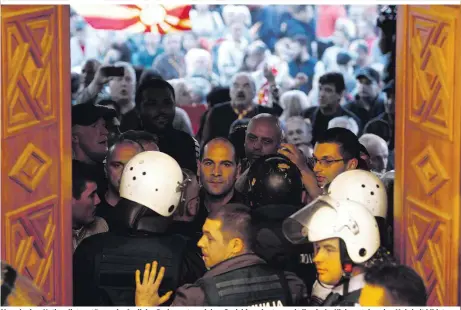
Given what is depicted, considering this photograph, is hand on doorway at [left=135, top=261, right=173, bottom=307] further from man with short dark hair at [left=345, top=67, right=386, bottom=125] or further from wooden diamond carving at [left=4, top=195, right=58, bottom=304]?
man with short dark hair at [left=345, top=67, right=386, bottom=125]

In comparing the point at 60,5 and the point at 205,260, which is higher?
the point at 60,5

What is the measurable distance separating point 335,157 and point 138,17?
6.52 metres

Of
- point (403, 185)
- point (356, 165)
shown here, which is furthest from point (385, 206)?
point (356, 165)

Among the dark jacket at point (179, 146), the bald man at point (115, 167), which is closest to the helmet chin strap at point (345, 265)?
the bald man at point (115, 167)

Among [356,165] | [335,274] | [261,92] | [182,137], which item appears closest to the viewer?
[335,274]

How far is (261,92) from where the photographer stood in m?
17.6

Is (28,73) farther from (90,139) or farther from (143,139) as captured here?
(90,139)

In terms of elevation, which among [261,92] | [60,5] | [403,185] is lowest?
[261,92]

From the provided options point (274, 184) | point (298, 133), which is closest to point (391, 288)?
point (274, 184)

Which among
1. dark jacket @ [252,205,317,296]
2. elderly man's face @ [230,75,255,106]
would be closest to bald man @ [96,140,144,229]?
dark jacket @ [252,205,317,296]

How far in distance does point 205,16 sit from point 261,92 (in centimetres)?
245

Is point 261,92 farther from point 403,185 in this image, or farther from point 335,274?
point 335,274

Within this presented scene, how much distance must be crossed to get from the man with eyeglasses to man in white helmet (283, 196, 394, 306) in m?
1.94

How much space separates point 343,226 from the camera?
7.54 meters
